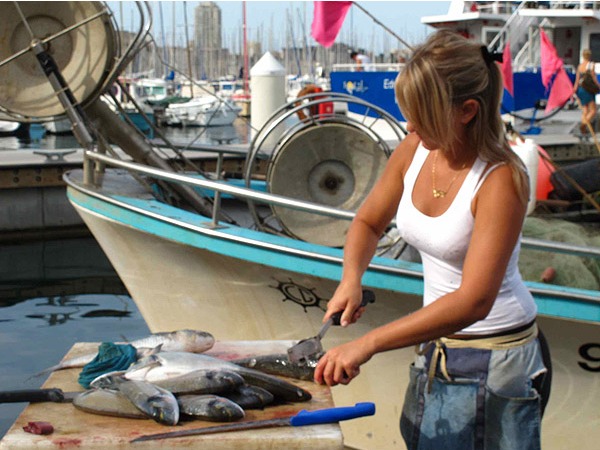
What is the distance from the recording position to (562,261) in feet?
16.9

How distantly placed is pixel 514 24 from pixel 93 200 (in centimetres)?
1704

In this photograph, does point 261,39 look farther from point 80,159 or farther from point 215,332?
point 215,332

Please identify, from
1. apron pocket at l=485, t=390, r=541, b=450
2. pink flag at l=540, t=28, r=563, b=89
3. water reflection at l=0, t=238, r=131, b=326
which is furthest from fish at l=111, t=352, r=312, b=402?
pink flag at l=540, t=28, r=563, b=89

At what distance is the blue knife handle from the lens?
2.35 metres

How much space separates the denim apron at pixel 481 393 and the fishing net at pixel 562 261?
258 cm

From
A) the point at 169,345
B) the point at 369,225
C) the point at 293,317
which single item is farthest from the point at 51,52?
the point at 369,225

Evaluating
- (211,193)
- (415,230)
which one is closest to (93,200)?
(211,193)

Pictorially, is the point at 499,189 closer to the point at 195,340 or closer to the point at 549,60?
the point at 195,340

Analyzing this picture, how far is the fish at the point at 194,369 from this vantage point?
2.54 metres

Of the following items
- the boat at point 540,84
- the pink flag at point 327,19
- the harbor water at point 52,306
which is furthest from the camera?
the pink flag at point 327,19

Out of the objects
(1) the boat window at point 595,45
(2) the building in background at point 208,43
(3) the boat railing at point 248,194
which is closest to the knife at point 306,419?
(3) the boat railing at point 248,194

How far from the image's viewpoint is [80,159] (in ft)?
41.1

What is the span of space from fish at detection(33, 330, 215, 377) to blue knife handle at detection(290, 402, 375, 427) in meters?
0.58

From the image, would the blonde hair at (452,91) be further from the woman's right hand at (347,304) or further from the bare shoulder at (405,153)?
the woman's right hand at (347,304)
